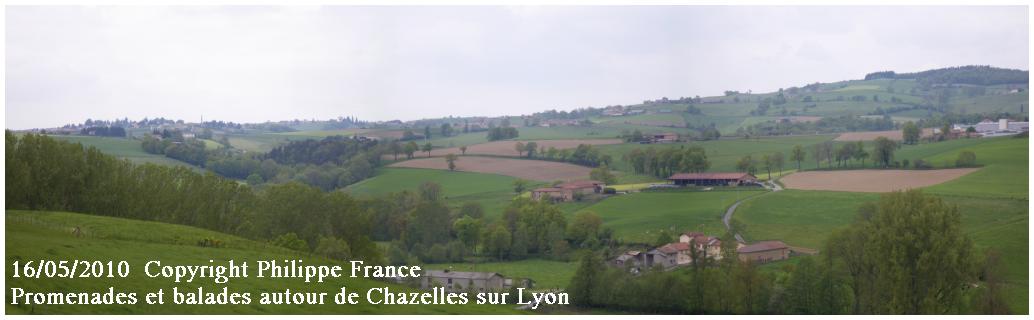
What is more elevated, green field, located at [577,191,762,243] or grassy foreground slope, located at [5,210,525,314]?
grassy foreground slope, located at [5,210,525,314]

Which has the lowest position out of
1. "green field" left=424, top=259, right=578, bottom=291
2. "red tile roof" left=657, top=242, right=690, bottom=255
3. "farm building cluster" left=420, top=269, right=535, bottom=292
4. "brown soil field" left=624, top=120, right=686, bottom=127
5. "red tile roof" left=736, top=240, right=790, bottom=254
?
"green field" left=424, top=259, right=578, bottom=291

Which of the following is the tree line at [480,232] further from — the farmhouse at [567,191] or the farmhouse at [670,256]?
the farmhouse at [670,256]

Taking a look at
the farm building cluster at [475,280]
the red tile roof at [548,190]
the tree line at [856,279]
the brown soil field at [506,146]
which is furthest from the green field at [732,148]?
the tree line at [856,279]

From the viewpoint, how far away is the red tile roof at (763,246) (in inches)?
1407

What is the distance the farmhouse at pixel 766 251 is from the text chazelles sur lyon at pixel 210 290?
16.1m

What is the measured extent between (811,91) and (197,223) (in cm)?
5629

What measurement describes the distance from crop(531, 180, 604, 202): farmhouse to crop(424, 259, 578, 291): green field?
30.9 feet

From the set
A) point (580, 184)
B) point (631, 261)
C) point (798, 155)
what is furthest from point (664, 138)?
point (631, 261)

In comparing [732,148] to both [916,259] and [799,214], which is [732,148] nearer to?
[799,214]

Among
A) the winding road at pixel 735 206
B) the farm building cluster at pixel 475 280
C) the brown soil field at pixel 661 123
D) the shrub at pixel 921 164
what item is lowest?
the farm building cluster at pixel 475 280

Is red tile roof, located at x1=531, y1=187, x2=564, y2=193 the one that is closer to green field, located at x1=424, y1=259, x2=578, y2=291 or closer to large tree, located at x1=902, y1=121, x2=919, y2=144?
green field, located at x1=424, y1=259, x2=578, y2=291

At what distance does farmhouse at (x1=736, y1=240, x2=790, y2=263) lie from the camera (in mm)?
35406

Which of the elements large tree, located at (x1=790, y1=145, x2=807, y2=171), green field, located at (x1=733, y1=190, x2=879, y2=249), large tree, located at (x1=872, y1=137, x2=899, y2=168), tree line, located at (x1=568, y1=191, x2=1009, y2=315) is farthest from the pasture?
tree line, located at (x1=568, y1=191, x2=1009, y2=315)

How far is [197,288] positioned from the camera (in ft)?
56.5
